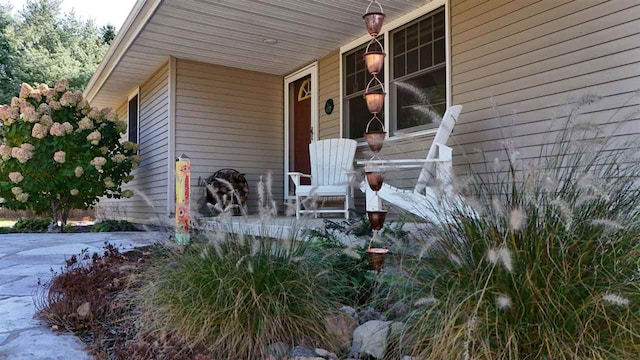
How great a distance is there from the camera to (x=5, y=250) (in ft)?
14.0

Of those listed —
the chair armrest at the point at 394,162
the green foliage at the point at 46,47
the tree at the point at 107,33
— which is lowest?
the chair armrest at the point at 394,162

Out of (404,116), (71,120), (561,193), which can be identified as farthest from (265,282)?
(71,120)

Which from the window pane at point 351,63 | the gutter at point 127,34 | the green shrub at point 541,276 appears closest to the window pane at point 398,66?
the window pane at point 351,63

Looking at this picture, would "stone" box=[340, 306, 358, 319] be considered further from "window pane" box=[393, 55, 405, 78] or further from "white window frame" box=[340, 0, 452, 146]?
"window pane" box=[393, 55, 405, 78]

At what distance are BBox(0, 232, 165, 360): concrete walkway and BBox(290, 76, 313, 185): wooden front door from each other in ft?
9.01

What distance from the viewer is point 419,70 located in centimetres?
473

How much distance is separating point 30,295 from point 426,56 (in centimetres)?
385

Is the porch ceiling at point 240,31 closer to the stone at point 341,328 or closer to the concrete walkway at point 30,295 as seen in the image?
the concrete walkway at point 30,295

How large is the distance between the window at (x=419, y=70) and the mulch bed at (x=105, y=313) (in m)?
3.01

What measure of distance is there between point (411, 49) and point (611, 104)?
2.13 meters

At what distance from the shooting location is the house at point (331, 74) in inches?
133

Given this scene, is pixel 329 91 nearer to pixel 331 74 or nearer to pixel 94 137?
pixel 331 74

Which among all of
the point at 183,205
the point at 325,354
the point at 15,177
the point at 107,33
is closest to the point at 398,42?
the point at 183,205

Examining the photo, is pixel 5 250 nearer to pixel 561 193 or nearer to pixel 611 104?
pixel 561 193
